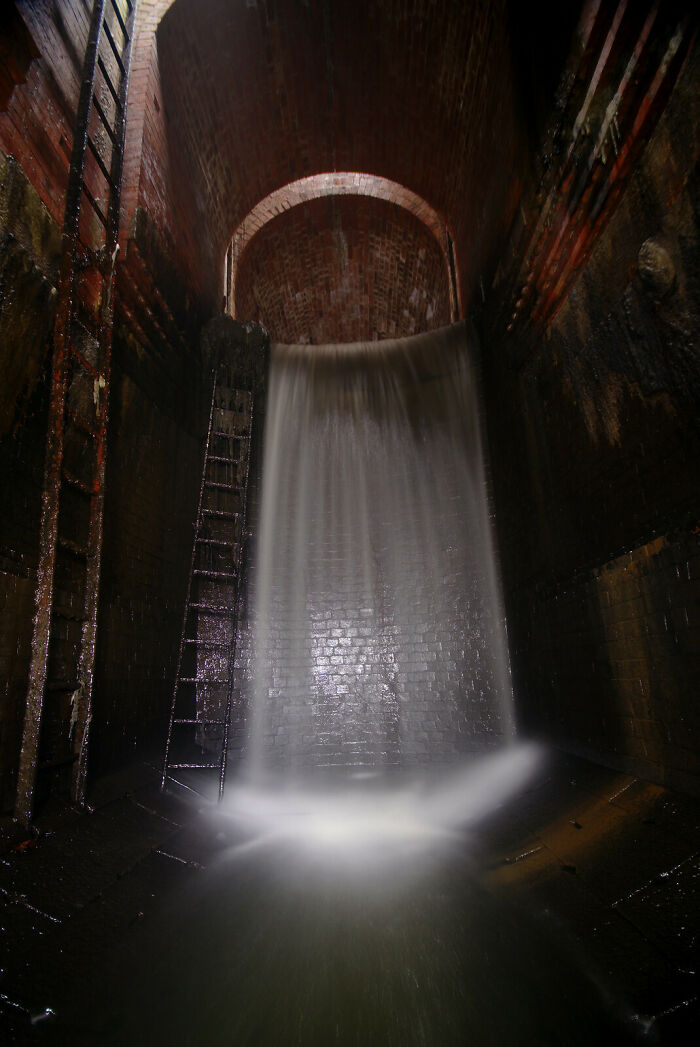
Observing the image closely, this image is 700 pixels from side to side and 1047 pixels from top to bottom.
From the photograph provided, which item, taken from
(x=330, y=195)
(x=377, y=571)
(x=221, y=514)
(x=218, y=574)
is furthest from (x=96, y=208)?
(x=330, y=195)

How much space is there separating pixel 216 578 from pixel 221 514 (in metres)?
0.66

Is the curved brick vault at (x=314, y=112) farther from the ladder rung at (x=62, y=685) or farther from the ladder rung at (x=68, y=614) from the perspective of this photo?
the ladder rung at (x=62, y=685)

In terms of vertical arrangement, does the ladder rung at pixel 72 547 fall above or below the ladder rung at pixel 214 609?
above

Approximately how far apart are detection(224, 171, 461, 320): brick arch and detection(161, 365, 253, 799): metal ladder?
7.83ft

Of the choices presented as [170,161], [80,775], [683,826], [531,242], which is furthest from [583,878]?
[170,161]

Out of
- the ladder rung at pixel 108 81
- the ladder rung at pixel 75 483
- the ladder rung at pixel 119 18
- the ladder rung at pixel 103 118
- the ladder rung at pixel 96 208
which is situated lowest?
the ladder rung at pixel 75 483

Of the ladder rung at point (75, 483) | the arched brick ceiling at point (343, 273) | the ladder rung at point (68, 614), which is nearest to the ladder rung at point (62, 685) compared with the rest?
the ladder rung at point (68, 614)

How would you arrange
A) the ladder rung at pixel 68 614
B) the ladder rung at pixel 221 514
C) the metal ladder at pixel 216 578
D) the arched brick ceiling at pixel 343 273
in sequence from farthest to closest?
the arched brick ceiling at pixel 343 273, the ladder rung at pixel 221 514, the metal ladder at pixel 216 578, the ladder rung at pixel 68 614

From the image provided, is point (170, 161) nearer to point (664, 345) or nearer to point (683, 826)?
point (664, 345)

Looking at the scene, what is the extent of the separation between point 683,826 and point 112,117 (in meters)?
6.47

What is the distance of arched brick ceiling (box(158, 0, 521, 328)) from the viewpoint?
577 cm

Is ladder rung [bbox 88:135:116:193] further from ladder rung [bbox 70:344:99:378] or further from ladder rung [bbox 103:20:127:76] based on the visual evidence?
ladder rung [bbox 70:344:99:378]

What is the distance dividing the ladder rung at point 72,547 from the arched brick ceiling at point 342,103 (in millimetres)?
4322

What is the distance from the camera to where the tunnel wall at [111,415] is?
122 inches
